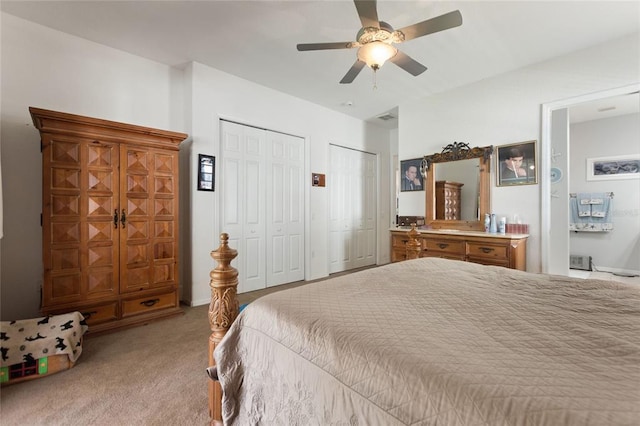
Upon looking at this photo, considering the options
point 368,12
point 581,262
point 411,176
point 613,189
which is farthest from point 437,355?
point 613,189

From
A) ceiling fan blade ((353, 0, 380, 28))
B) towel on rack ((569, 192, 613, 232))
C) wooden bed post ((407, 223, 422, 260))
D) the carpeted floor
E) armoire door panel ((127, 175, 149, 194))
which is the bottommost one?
the carpeted floor

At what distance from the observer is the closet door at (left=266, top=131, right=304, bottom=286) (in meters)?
4.09

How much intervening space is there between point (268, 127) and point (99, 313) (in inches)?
114

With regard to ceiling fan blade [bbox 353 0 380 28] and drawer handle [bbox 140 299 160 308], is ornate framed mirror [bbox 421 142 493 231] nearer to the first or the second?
ceiling fan blade [bbox 353 0 380 28]

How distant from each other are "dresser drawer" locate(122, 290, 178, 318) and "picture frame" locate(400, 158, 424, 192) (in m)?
3.56

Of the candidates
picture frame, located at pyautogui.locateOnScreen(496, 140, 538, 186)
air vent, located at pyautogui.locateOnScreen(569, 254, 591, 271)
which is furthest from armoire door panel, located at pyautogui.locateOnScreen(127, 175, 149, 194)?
air vent, located at pyautogui.locateOnScreen(569, 254, 591, 271)

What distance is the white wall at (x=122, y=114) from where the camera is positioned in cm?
260

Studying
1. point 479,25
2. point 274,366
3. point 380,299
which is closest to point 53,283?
point 274,366

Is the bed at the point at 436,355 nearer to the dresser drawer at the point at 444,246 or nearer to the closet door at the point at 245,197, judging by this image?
the dresser drawer at the point at 444,246

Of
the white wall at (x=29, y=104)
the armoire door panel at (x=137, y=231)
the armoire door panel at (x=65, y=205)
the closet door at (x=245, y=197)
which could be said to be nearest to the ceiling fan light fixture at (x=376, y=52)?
the closet door at (x=245, y=197)

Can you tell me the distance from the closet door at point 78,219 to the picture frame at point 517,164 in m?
4.35

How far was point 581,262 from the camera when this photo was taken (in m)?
4.68

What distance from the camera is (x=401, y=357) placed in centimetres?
79

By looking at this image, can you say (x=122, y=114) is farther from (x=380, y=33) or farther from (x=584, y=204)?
(x=584, y=204)
